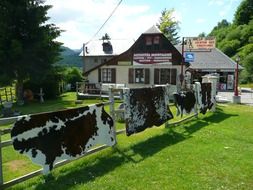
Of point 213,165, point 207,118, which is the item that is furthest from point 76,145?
point 207,118

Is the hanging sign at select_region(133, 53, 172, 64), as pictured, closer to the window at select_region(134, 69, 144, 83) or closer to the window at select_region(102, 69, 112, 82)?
the window at select_region(134, 69, 144, 83)

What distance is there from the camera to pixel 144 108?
28.6 feet

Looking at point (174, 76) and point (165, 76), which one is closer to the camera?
point (174, 76)

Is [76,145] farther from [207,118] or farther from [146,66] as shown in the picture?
[146,66]

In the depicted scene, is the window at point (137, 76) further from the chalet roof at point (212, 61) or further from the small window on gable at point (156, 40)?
the chalet roof at point (212, 61)

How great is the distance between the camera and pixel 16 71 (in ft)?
83.7

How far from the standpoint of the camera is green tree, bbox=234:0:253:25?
8922 centimetres

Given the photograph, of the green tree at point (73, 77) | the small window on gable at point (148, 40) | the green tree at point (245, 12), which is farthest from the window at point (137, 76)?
the green tree at point (245, 12)

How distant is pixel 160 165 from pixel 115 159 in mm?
938

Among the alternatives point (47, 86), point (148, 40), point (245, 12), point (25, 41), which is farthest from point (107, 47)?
point (245, 12)

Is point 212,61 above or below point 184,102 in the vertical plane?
above

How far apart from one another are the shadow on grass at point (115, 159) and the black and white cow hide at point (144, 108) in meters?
0.40

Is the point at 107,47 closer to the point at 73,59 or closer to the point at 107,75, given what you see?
the point at 107,75

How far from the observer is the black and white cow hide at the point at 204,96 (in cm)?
1298
